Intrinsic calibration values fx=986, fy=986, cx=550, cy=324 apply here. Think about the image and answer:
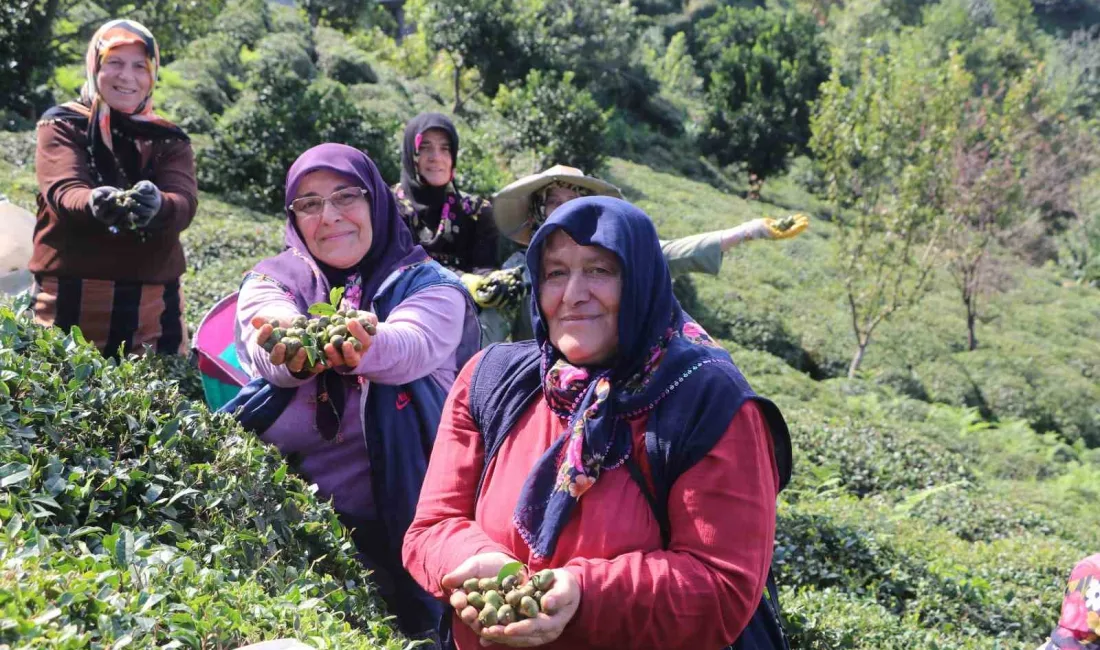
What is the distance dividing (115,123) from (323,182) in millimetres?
1467

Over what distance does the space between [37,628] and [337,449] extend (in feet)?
5.11

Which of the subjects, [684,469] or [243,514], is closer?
[684,469]

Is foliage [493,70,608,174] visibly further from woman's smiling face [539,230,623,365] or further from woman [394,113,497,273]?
woman's smiling face [539,230,623,365]

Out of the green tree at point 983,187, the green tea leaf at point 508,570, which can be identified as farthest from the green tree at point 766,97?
the green tea leaf at point 508,570

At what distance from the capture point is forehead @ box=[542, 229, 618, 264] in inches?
88.7

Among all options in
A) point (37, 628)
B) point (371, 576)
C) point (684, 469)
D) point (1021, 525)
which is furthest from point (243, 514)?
point (1021, 525)

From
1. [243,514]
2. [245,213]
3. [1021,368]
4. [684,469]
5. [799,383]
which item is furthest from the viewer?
[1021,368]

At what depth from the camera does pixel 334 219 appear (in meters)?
3.01

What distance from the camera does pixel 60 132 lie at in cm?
389

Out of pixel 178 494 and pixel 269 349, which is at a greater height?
pixel 269 349

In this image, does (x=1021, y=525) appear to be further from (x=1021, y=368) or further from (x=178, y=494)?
(x=1021, y=368)

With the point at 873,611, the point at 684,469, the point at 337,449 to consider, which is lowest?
the point at 873,611

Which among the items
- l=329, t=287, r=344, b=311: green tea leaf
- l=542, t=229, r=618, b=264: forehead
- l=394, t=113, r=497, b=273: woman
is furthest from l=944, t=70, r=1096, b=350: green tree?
l=542, t=229, r=618, b=264: forehead

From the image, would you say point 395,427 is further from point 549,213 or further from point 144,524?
point 549,213
